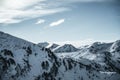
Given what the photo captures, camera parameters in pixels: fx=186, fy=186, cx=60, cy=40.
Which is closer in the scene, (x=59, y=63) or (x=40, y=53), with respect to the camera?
(x=40, y=53)

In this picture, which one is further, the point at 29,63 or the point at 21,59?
the point at 29,63

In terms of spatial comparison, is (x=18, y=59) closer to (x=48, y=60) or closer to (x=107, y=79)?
(x=48, y=60)

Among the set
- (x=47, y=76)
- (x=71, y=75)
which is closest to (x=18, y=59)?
(x=47, y=76)

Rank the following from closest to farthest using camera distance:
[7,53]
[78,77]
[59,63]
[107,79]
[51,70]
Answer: [7,53]
[51,70]
[59,63]
[78,77]
[107,79]

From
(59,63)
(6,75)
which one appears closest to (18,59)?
(6,75)

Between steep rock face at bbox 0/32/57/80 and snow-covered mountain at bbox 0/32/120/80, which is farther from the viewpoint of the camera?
snow-covered mountain at bbox 0/32/120/80

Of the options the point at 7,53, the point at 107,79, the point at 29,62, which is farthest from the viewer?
the point at 107,79

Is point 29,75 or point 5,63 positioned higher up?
point 5,63

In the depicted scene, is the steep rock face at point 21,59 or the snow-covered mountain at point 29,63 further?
the snow-covered mountain at point 29,63

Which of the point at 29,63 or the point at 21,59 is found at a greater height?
the point at 21,59

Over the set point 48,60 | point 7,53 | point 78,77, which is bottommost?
point 78,77
